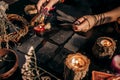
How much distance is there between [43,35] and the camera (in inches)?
158

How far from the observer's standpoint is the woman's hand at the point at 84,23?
11.9 feet

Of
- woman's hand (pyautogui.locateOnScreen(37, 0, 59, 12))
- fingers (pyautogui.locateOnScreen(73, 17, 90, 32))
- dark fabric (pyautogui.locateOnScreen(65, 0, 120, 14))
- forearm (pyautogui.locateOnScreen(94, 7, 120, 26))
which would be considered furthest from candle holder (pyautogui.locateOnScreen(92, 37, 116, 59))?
woman's hand (pyautogui.locateOnScreen(37, 0, 59, 12))

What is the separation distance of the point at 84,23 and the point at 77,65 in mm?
953

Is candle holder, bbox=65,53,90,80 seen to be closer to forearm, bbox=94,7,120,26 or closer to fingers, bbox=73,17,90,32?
fingers, bbox=73,17,90,32

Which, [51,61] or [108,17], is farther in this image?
[108,17]

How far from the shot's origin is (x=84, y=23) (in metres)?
3.70

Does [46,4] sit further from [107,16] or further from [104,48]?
[104,48]

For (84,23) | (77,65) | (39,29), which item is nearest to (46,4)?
(39,29)

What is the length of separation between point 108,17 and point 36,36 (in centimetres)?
137

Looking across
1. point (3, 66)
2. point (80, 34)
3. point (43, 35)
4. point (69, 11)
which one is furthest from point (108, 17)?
point (3, 66)

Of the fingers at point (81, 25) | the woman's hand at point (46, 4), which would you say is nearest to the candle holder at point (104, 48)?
the fingers at point (81, 25)

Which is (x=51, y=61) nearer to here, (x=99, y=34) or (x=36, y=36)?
(x=36, y=36)

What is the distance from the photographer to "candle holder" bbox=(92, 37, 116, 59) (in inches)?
133

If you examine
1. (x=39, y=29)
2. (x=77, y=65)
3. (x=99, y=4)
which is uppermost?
(x=99, y=4)
